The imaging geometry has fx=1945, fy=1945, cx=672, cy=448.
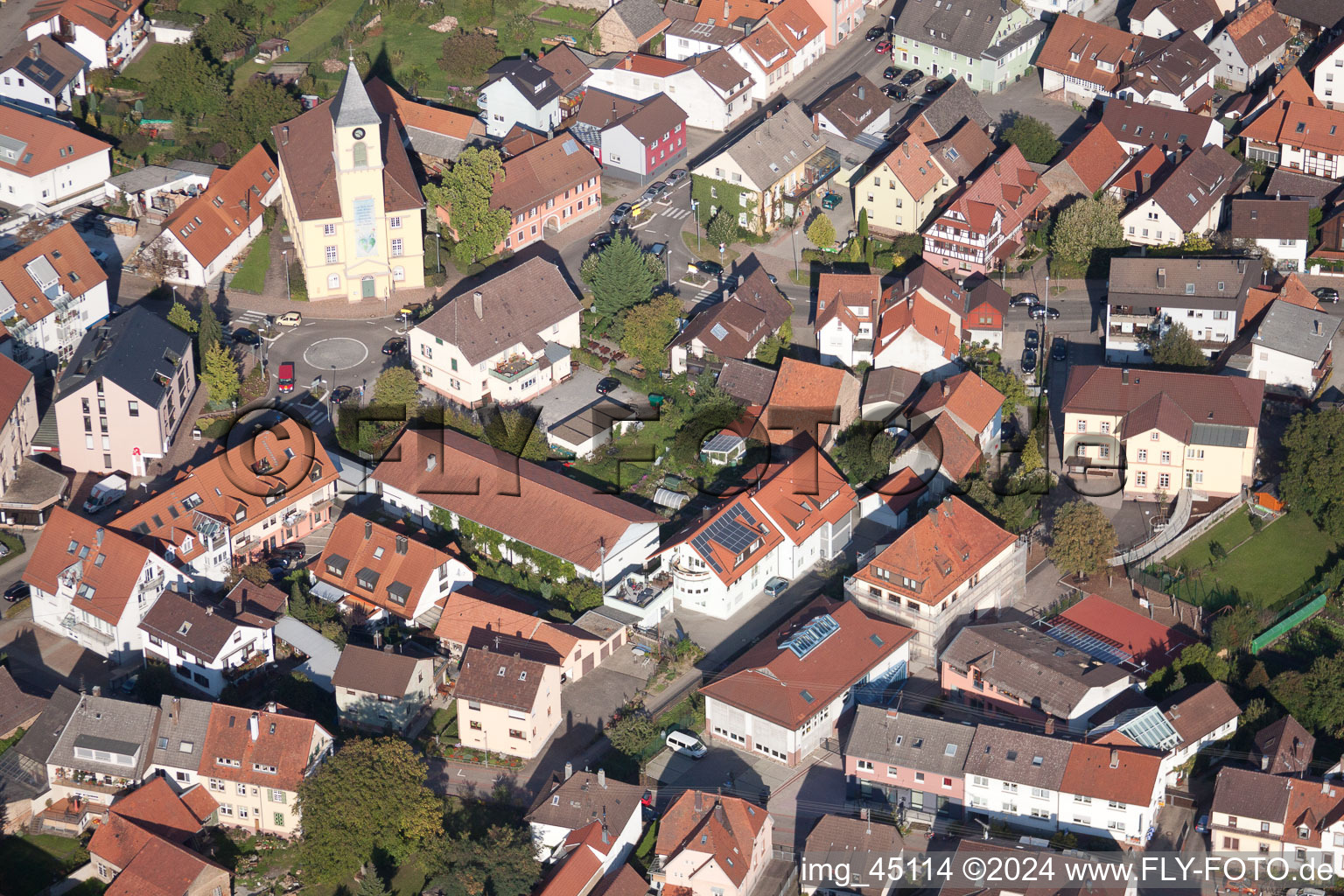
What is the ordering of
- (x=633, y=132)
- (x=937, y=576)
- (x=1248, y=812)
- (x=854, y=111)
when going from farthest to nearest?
(x=854, y=111) < (x=633, y=132) < (x=937, y=576) < (x=1248, y=812)

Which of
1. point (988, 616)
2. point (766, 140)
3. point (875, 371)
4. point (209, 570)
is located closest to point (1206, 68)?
point (766, 140)

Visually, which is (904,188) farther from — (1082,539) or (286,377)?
(286,377)

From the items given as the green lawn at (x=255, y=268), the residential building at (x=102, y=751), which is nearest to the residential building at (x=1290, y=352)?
the green lawn at (x=255, y=268)

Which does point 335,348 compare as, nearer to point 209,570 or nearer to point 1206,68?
point 209,570

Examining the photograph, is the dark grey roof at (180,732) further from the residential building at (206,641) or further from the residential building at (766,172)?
the residential building at (766,172)

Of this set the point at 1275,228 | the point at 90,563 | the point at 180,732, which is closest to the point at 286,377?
the point at 90,563
